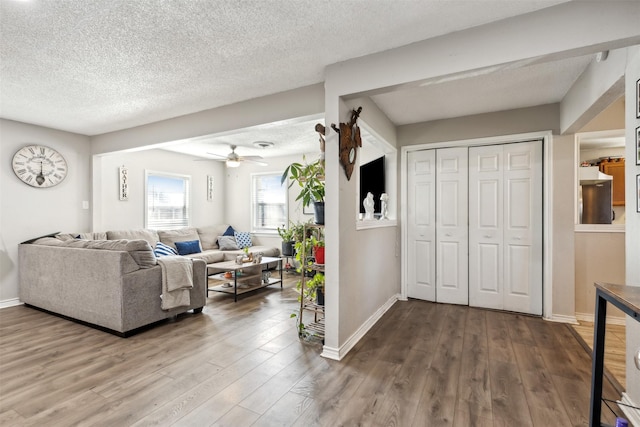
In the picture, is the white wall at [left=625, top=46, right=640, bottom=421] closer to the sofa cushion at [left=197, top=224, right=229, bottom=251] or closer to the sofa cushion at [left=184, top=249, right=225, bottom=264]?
the sofa cushion at [left=184, top=249, right=225, bottom=264]

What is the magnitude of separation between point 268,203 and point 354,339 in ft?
15.1

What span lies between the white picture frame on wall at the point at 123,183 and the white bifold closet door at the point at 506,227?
546 cm

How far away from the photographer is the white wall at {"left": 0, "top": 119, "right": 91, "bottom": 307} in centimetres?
402

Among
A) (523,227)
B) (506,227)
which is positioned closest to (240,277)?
(506,227)

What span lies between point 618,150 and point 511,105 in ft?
4.72

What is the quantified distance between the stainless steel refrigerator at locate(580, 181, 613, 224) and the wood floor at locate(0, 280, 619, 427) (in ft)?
4.13

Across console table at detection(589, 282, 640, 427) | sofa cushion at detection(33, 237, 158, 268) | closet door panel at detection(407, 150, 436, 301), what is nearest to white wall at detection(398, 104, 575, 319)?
closet door panel at detection(407, 150, 436, 301)

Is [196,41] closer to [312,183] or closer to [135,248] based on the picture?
[312,183]

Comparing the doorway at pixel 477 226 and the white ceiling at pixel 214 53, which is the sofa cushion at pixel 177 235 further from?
the doorway at pixel 477 226

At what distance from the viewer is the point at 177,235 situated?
5.86 meters

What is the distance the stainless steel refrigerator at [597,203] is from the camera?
11.4ft

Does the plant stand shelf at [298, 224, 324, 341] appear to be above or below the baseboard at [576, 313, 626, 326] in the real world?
above

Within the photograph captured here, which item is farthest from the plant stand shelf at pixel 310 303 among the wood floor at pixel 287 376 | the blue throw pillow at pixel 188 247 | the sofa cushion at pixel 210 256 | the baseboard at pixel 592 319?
the blue throw pillow at pixel 188 247

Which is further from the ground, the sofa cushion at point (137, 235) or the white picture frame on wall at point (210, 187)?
the white picture frame on wall at point (210, 187)
